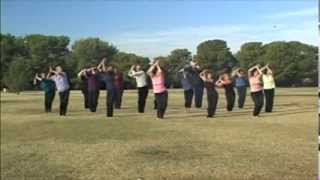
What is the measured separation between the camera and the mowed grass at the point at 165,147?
10.6 meters

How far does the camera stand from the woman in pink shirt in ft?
61.0

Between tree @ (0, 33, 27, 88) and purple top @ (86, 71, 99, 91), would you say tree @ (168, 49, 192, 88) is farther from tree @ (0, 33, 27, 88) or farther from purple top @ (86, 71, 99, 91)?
tree @ (0, 33, 27, 88)

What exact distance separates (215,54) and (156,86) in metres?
8.38

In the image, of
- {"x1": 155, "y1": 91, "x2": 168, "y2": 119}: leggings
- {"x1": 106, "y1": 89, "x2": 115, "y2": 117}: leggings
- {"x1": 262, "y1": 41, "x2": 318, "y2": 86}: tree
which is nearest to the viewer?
{"x1": 262, "y1": 41, "x2": 318, "y2": 86}: tree

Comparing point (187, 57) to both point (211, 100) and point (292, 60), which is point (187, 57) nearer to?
point (292, 60)

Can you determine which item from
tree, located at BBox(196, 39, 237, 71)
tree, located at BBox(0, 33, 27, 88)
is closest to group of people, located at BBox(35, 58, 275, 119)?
tree, located at BBox(196, 39, 237, 71)

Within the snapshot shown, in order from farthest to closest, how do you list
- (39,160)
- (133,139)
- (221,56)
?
1. (133,139)
2. (39,160)
3. (221,56)

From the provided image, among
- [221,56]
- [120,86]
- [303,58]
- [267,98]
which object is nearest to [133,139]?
[221,56]

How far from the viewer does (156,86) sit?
19.7 metres

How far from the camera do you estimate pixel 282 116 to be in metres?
Answer: 19.5

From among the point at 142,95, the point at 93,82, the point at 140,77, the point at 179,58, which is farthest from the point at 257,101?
the point at 179,58

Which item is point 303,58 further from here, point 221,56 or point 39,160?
point 39,160

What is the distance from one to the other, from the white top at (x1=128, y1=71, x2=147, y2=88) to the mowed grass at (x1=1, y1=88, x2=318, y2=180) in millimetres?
1169

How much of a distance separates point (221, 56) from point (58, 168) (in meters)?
3.02
